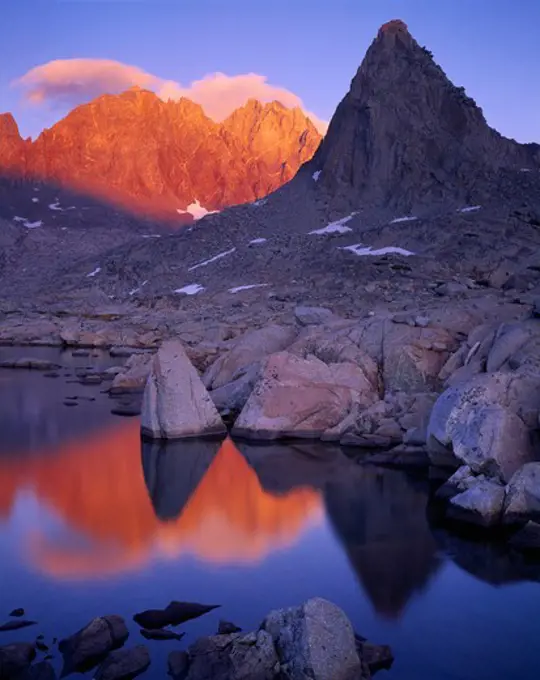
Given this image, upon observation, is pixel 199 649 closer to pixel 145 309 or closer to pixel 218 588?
pixel 218 588

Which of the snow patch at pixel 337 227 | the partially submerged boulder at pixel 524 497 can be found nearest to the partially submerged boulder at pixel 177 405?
the partially submerged boulder at pixel 524 497

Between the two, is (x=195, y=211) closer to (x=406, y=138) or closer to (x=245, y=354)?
(x=406, y=138)

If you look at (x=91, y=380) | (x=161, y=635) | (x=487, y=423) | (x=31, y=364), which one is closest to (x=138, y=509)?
(x=161, y=635)

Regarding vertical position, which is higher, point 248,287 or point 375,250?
point 375,250

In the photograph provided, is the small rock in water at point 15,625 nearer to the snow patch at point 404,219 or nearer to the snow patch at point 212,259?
the snow patch at point 404,219

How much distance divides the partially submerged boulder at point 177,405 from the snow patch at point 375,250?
97.9 ft

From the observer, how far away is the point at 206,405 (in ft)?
58.8

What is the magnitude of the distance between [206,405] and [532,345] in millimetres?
7349

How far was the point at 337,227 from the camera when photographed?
55625 millimetres

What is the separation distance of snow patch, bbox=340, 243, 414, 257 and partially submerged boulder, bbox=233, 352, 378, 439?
94.4 ft

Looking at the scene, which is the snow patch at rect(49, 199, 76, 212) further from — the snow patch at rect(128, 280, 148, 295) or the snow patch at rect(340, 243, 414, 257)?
the snow patch at rect(340, 243, 414, 257)

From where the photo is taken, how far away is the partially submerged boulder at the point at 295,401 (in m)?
17.5

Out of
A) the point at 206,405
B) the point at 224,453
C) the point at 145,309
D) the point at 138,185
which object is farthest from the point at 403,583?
the point at 138,185

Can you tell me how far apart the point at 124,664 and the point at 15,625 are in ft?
5.56
